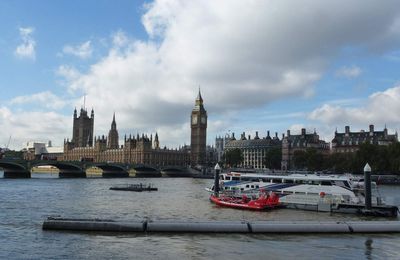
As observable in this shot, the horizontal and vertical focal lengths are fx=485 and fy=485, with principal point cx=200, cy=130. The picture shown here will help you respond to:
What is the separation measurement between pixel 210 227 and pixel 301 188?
1134 inches

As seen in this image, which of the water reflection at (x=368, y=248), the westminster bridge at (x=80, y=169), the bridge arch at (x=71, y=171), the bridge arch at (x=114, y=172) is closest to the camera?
the water reflection at (x=368, y=248)

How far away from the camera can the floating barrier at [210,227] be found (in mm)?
28531

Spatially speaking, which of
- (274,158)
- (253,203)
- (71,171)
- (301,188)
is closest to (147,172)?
(71,171)

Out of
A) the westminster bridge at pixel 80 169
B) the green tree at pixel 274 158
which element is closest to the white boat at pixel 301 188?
the westminster bridge at pixel 80 169

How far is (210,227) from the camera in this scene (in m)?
28.5

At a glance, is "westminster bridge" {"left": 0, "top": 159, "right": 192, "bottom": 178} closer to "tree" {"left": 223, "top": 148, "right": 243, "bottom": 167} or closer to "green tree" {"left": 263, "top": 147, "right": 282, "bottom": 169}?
"tree" {"left": 223, "top": 148, "right": 243, "bottom": 167}

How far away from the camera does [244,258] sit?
22.4 metres

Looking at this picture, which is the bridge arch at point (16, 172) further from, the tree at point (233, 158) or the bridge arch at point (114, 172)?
the tree at point (233, 158)

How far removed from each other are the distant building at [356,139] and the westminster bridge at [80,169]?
190ft

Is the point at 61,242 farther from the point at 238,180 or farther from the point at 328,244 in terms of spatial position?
the point at 238,180

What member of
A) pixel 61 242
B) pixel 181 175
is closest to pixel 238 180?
pixel 61 242

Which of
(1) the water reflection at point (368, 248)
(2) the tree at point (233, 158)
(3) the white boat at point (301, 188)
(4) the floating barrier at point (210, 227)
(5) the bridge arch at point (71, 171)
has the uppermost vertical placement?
(2) the tree at point (233, 158)

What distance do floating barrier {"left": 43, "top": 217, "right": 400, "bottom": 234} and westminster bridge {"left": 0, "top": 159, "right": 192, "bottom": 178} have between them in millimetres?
91052

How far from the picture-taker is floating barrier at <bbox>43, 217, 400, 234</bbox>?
93.6ft
